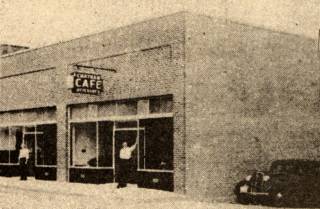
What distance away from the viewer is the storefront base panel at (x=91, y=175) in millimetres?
25431

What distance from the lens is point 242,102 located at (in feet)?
76.8

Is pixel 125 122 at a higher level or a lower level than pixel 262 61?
lower

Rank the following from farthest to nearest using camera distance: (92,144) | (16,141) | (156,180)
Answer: (16,141), (92,144), (156,180)

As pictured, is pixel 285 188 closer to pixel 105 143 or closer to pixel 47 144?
pixel 105 143

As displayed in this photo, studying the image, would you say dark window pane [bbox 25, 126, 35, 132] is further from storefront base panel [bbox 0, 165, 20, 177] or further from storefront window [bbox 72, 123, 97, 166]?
storefront window [bbox 72, 123, 97, 166]

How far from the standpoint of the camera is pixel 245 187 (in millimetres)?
20047

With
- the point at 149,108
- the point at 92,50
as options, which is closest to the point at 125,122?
the point at 149,108

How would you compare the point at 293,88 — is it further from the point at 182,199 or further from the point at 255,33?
the point at 182,199

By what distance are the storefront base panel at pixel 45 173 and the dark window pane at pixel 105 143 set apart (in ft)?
12.1

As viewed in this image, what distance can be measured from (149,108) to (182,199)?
4.44m

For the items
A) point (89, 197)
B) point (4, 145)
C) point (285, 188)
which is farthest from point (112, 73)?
point (4, 145)

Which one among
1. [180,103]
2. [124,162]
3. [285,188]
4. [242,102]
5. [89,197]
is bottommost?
[89,197]

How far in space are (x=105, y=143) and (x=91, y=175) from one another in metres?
1.71

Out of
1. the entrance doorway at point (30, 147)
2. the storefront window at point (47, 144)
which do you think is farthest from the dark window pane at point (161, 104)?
the entrance doorway at point (30, 147)
